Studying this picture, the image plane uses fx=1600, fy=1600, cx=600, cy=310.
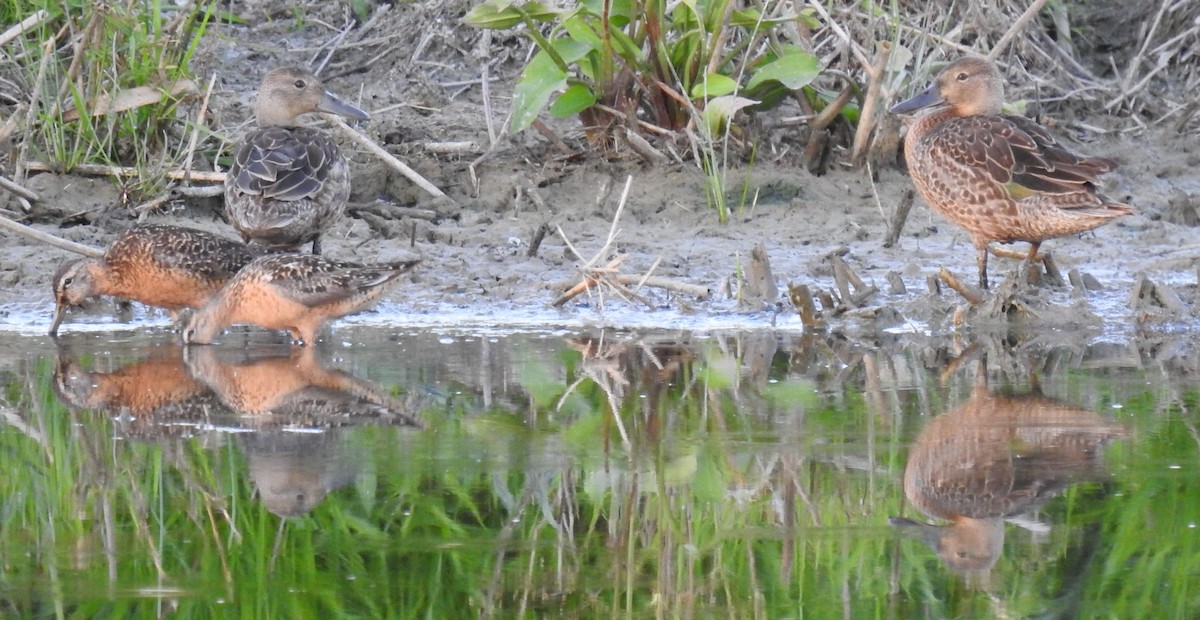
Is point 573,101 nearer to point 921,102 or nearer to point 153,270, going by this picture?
point 921,102

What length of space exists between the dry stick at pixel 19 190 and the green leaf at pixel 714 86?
3.77 meters

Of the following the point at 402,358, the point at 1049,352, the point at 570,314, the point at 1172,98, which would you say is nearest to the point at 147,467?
the point at 402,358

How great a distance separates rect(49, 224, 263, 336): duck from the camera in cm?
762

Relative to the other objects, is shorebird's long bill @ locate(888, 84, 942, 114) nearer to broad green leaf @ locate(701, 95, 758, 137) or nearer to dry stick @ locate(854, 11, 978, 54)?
broad green leaf @ locate(701, 95, 758, 137)

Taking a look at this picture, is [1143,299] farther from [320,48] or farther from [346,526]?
[320,48]

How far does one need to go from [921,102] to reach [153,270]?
13.6 feet

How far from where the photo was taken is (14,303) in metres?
8.06

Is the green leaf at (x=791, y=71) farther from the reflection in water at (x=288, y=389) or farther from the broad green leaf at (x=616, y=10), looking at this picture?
the reflection in water at (x=288, y=389)

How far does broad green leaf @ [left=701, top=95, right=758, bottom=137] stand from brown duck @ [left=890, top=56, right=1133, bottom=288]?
39.2 inches

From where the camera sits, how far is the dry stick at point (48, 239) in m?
8.09

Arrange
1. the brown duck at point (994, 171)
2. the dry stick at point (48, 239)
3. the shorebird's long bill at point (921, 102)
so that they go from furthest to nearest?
the shorebird's long bill at point (921, 102) → the dry stick at point (48, 239) → the brown duck at point (994, 171)

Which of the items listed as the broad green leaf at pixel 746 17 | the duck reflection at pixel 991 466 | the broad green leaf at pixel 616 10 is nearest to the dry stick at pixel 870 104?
the broad green leaf at pixel 746 17

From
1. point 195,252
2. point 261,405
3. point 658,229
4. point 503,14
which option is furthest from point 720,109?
point 261,405

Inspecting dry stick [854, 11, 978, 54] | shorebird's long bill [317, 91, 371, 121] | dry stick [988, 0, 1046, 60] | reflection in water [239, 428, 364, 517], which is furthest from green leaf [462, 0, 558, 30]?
reflection in water [239, 428, 364, 517]
